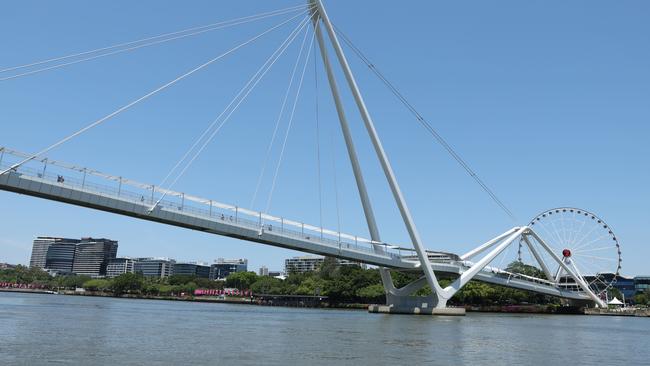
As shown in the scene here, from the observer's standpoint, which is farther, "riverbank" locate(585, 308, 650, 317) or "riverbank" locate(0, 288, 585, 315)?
"riverbank" locate(0, 288, 585, 315)

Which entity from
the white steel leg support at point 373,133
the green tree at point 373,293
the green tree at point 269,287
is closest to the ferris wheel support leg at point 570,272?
the green tree at point 373,293

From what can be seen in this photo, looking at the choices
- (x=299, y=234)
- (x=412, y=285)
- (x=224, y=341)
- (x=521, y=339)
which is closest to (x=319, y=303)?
(x=412, y=285)

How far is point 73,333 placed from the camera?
25.9m

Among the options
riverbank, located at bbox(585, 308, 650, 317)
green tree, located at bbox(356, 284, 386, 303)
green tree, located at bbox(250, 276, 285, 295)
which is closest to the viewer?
riverbank, located at bbox(585, 308, 650, 317)

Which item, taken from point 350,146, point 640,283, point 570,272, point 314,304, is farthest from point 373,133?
point 640,283

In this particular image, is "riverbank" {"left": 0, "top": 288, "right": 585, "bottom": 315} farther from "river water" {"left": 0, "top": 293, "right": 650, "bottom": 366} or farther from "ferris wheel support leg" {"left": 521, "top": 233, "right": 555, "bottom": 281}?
"river water" {"left": 0, "top": 293, "right": 650, "bottom": 366}

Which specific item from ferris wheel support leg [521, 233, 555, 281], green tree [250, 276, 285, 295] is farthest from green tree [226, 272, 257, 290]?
ferris wheel support leg [521, 233, 555, 281]

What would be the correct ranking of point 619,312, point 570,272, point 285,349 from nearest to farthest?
1. point 285,349
2. point 570,272
3. point 619,312

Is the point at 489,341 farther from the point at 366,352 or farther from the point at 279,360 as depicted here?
the point at 279,360

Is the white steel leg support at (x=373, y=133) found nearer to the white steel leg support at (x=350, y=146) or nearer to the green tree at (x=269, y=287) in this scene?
the white steel leg support at (x=350, y=146)

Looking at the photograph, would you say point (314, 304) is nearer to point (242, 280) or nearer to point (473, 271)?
point (242, 280)

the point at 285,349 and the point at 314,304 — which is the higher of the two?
the point at 314,304

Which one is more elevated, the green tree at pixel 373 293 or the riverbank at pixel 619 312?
the green tree at pixel 373 293

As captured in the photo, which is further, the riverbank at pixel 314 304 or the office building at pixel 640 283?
the office building at pixel 640 283
